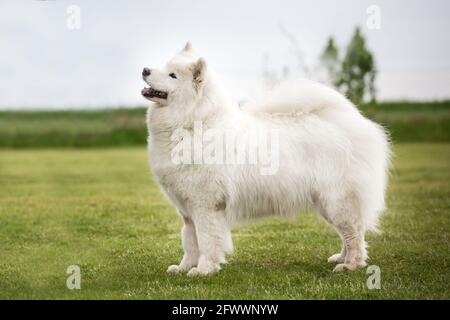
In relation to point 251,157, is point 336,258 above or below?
below

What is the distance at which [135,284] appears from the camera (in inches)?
247

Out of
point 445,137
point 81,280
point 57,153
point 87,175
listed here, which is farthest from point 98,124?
point 81,280

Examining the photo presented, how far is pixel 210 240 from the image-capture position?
20.9 feet

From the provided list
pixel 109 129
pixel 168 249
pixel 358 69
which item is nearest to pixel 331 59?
pixel 358 69

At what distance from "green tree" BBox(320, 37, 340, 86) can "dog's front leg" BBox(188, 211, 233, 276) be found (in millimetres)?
18471

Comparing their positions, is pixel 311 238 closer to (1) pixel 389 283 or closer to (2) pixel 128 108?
(1) pixel 389 283

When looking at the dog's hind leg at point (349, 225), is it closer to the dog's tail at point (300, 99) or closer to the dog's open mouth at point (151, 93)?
the dog's tail at point (300, 99)

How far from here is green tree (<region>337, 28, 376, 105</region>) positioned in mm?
26047

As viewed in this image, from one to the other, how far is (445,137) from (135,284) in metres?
25.3

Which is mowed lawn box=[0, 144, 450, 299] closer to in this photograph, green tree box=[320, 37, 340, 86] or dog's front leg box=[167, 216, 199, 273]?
dog's front leg box=[167, 216, 199, 273]

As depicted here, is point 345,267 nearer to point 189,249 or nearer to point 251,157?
point 251,157

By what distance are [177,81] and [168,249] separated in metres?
2.60

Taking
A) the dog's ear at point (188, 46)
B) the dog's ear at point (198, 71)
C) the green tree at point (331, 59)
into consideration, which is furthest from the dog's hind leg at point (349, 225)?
the green tree at point (331, 59)

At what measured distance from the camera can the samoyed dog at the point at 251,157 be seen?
637cm
